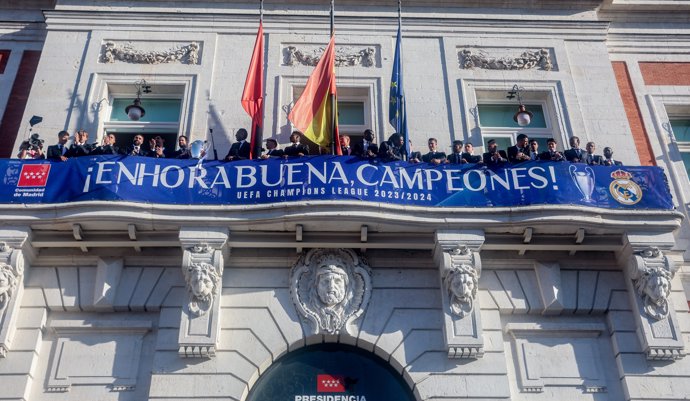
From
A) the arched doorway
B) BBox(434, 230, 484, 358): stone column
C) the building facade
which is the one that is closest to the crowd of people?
the building facade

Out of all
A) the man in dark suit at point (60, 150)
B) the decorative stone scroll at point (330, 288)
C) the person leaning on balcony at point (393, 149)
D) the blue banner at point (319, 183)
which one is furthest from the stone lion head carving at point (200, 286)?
the person leaning on balcony at point (393, 149)

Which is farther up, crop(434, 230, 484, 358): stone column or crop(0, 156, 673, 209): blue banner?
crop(0, 156, 673, 209): blue banner

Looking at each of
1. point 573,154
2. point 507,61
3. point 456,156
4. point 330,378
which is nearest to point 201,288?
point 330,378

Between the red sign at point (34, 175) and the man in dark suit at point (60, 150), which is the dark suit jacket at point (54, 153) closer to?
the man in dark suit at point (60, 150)

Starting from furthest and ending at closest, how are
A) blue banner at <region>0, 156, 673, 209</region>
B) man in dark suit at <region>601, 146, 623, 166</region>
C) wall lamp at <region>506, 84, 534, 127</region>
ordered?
wall lamp at <region>506, 84, 534, 127</region>
man in dark suit at <region>601, 146, 623, 166</region>
blue banner at <region>0, 156, 673, 209</region>

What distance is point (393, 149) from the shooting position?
1300cm

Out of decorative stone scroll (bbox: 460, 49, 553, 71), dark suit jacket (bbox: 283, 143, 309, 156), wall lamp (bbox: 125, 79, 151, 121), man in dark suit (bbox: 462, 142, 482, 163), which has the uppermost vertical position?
decorative stone scroll (bbox: 460, 49, 553, 71)

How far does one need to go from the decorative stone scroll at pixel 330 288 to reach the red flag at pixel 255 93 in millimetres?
2467

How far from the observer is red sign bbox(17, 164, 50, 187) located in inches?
490

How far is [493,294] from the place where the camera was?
1255 cm

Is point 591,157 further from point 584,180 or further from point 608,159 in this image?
point 584,180

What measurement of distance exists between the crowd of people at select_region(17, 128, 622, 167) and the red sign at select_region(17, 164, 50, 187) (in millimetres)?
315

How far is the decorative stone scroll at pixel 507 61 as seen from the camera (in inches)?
624

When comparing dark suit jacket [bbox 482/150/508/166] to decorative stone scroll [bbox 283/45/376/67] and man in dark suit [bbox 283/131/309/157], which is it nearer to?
man in dark suit [bbox 283/131/309/157]
